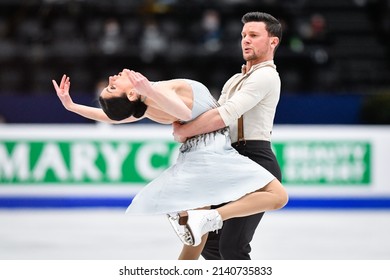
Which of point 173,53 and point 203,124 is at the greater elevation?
point 173,53

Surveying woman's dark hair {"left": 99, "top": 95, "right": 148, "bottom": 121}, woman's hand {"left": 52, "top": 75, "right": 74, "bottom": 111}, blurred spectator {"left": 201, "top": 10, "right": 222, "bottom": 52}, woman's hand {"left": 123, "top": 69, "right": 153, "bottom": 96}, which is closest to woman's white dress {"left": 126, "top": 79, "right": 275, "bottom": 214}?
woman's dark hair {"left": 99, "top": 95, "right": 148, "bottom": 121}

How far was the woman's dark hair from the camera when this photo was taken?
362 cm

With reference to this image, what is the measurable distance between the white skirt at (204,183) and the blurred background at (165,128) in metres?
1.86

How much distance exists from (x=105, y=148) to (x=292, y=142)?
198 centimetres

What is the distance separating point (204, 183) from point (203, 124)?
261 mm

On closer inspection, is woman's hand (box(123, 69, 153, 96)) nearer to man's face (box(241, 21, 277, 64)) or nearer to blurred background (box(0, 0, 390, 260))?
man's face (box(241, 21, 277, 64))

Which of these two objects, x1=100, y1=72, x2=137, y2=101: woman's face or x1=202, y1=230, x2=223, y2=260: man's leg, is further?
x1=202, y1=230, x2=223, y2=260: man's leg

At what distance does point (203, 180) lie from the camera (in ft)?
12.1

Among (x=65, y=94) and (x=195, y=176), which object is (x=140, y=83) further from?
(x=65, y=94)

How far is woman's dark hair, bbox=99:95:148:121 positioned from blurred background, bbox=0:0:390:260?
1816mm

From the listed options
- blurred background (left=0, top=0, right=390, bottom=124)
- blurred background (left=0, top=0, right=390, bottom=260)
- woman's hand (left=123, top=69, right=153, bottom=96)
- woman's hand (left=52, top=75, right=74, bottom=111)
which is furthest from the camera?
blurred background (left=0, top=0, right=390, bottom=124)

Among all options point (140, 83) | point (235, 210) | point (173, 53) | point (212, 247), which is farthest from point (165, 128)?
point (140, 83)

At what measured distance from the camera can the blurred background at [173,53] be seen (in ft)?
34.3
